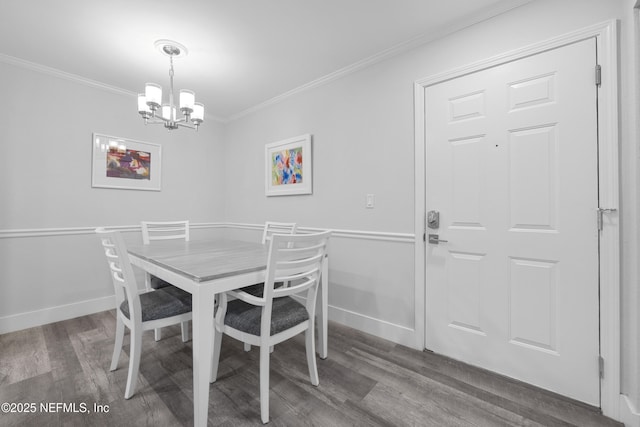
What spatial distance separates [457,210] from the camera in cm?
194

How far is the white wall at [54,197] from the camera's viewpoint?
239 cm

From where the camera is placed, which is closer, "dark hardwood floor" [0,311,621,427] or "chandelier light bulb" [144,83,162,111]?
"dark hardwood floor" [0,311,621,427]

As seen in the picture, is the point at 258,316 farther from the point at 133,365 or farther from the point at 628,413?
the point at 628,413

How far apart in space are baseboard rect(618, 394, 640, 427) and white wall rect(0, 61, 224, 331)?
4.14 metres

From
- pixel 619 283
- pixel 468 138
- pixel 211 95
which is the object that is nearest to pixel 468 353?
pixel 619 283

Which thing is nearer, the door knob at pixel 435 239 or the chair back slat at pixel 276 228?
the door knob at pixel 435 239

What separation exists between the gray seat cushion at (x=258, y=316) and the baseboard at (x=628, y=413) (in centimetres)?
167

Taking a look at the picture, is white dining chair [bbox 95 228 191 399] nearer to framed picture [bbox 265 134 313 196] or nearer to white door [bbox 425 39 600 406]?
framed picture [bbox 265 134 313 196]

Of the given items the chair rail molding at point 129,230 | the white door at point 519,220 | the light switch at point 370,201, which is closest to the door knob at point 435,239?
the white door at point 519,220

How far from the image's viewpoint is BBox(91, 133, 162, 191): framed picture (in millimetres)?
2857

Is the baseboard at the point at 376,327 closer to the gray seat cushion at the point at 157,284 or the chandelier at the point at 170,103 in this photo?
the gray seat cushion at the point at 157,284

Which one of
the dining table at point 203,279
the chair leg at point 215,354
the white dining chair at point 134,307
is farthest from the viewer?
the chair leg at point 215,354

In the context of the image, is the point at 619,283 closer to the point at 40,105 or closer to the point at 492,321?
the point at 492,321

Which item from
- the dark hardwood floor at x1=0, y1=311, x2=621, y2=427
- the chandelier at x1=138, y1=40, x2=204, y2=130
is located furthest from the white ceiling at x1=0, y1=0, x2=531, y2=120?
the dark hardwood floor at x1=0, y1=311, x2=621, y2=427
